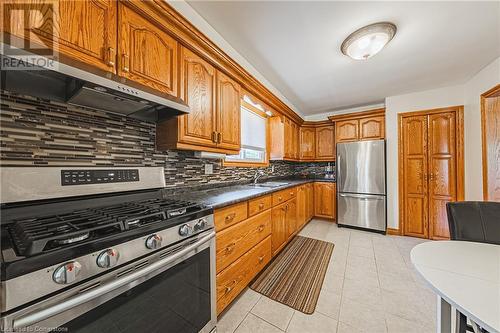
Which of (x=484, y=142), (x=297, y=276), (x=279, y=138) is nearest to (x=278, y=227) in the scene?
(x=297, y=276)

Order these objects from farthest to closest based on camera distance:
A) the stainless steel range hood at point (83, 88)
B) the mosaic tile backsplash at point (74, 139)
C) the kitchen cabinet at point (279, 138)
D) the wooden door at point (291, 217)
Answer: the kitchen cabinet at point (279, 138)
the wooden door at point (291, 217)
the mosaic tile backsplash at point (74, 139)
the stainless steel range hood at point (83, 88)

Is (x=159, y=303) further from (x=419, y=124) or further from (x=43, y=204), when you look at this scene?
(x=419, y=124)

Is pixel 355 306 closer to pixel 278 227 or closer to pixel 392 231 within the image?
pixel 278 227

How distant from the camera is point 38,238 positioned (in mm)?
624

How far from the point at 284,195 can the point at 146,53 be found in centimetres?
210

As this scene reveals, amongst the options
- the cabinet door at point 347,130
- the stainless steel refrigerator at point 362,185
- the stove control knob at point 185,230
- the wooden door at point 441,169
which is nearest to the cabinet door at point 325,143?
the cabinet door at point 347,130

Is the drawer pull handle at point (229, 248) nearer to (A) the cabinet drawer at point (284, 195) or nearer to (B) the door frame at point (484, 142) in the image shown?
(A) the cabinet drawer at point (284, 195)

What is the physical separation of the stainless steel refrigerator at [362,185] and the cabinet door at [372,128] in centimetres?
32

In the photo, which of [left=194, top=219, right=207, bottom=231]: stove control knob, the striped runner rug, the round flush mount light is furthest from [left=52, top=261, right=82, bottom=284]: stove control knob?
the round flush mount light

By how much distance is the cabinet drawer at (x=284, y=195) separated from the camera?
7.56ft

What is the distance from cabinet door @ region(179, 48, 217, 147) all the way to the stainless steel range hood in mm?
239

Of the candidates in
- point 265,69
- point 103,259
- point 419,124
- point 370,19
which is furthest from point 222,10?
point 419,124

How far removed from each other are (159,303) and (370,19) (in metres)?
2.53

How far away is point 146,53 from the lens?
1227 millimetres
